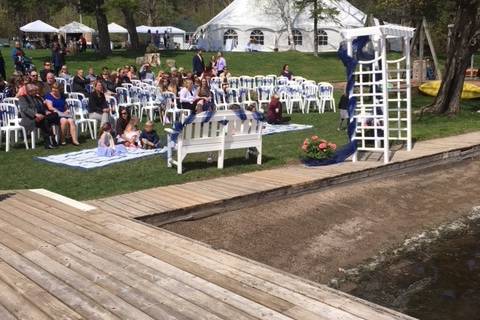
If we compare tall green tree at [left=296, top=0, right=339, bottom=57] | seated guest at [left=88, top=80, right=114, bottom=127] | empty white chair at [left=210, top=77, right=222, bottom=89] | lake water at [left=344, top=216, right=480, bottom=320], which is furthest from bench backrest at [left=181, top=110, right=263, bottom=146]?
tall green tree at [left=296, top=0, right=339, bottom=57]

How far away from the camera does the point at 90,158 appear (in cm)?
925

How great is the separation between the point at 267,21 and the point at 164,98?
27.0 meters

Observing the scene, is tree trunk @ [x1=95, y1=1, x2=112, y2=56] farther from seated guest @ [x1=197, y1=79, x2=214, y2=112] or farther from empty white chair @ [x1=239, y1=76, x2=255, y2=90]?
seated guest @ [x1=197, y1=79, x2=214, y2=112]

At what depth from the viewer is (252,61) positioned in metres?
30.8

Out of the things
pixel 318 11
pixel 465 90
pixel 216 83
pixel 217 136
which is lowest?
pixel 217 136

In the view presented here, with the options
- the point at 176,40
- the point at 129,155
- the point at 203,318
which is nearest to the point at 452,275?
the point at 203,318

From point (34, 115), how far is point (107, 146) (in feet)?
4.99

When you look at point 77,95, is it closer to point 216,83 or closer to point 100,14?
point 216,83

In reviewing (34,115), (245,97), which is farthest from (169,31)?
(34,115)

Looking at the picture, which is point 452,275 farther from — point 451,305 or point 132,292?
point 132,292

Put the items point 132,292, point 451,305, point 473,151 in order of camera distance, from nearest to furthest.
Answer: point 132,292 → point 451,305 → point 473,151

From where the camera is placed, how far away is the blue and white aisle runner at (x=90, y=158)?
28.7 feet

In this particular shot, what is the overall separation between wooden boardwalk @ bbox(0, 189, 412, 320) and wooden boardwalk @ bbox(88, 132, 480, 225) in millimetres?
619

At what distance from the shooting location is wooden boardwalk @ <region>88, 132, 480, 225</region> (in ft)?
Answer: 20.3
